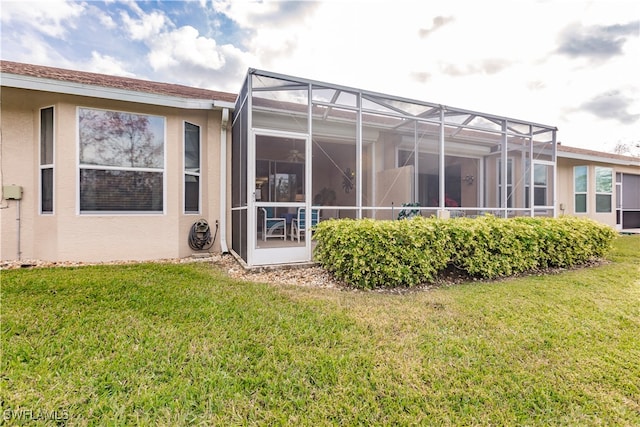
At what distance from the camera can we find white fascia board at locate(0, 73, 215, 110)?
5125 mm

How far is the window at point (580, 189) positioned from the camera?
12.0 meters

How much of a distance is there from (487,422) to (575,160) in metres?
14.1

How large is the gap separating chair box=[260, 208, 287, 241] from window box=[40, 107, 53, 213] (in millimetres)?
4130

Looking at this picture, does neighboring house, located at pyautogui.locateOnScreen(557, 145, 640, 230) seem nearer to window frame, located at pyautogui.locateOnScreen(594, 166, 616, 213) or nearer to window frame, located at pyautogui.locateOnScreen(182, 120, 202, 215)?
window frame, located at pyautogui.locateOnScreen(594, 166, 616, 213)

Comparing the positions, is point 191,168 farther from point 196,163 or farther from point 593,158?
point 593,158

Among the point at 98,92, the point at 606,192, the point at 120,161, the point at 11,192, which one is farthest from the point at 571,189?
the point at 11,192

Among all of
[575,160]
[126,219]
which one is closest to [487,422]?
[126,219]

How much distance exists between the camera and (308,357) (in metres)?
2.38

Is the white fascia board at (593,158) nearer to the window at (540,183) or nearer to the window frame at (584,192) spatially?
the window frame at (584,192)

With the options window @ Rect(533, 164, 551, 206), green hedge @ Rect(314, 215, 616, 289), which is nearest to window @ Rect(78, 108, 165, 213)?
green hedge @ Rect(314, 215, 616, 289)

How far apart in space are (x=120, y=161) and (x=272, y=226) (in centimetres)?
329

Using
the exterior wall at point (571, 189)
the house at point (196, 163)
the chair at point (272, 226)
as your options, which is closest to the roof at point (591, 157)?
the exterior wall at point (571, 189)

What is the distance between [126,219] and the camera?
5.90 m

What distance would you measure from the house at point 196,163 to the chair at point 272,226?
0.03 meters
